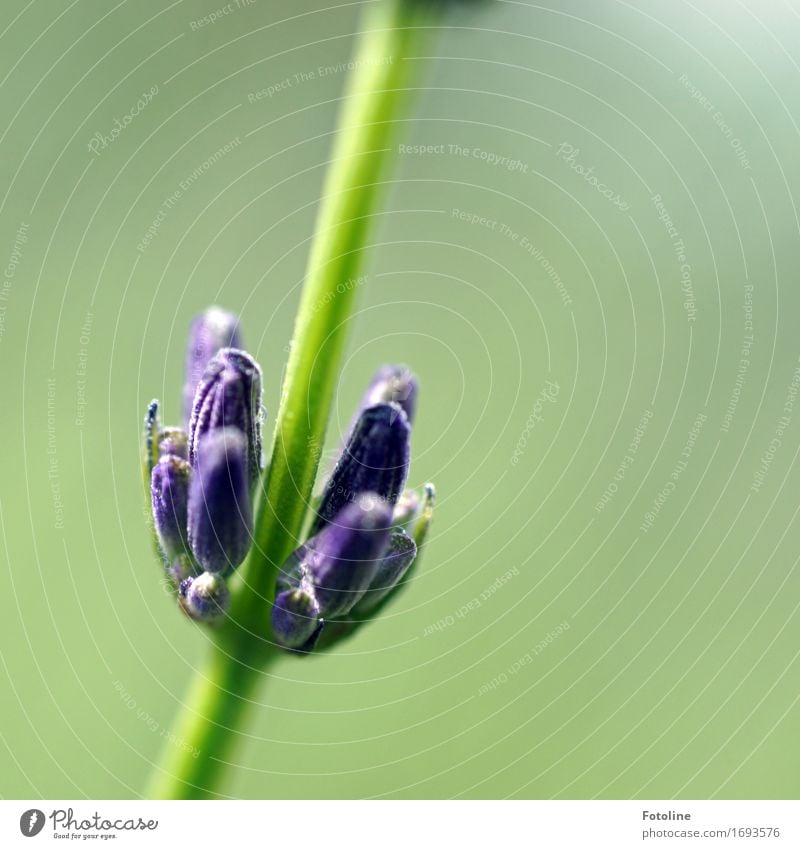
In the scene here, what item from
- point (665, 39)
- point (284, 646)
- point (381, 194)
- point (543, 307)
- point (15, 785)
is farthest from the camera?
point (543, 307)

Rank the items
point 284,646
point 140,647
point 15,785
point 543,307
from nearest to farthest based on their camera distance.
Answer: point 284,646, point 15,785, point 140,647, point 543,307

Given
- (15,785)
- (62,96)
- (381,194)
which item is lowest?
(15,785)

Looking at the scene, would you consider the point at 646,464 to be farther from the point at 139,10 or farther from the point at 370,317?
the point at 139,10

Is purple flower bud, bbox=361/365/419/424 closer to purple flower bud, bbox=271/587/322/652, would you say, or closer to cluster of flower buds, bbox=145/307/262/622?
cluster of flower buds, bbox=145/307/262/622

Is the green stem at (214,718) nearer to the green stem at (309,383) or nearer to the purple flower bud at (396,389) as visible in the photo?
the green stem at (309,383)

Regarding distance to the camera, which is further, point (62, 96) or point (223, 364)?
point (62, 96)

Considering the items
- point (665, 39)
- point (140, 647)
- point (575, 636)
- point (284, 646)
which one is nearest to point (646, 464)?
point (575, 636)

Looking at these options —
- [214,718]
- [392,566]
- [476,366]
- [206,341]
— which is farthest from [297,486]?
[476,366]

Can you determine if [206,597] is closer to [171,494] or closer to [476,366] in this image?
[171,494]

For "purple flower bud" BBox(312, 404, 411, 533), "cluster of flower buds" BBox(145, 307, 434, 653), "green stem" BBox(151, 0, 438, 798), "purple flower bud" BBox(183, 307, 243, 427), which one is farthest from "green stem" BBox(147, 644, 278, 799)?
"purple flower bud" BBox(183, 307, 243, 427)
